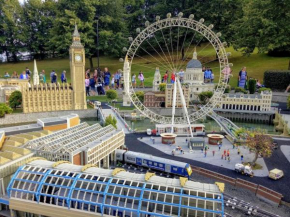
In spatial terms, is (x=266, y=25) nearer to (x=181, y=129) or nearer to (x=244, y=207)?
(x=181, y=129)

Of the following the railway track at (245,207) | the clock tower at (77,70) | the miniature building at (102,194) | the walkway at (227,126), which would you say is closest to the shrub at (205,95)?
the walkway at (227,126)

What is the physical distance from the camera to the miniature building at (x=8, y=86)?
57312 millimetres

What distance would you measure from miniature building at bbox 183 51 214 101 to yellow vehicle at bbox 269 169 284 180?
113 feet

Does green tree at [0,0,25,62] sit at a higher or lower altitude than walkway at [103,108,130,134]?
higher

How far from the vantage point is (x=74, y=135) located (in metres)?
32.0

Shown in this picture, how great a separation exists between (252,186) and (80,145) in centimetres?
1704

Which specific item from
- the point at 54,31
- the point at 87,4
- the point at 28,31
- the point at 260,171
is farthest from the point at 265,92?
the point at 28,31

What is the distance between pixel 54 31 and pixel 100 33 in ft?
46.4

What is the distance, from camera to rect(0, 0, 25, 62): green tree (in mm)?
87000

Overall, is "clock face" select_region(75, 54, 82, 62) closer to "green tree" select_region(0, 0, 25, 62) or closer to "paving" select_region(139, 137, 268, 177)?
"paving" select_region(139, 137, 268, 177)

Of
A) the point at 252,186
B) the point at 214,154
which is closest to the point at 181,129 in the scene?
the point at 214,154

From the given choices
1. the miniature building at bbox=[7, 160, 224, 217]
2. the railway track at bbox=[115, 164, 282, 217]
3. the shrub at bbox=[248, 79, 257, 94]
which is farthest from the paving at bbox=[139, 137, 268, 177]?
the shrub at bbox=[248, 79, 257, 94]

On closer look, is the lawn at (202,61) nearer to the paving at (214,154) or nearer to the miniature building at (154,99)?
the miniature building at (154,99)

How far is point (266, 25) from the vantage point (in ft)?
200
